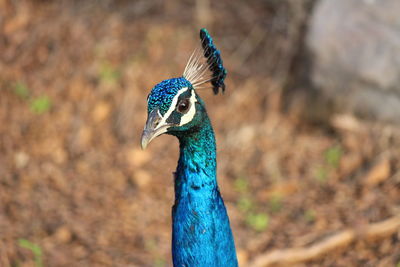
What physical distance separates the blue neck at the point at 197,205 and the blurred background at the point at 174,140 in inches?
42.7

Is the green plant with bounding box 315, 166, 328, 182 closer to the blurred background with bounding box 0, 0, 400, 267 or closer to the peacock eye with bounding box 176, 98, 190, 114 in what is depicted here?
the blurred background with bounding box 0, 0, 400, 267

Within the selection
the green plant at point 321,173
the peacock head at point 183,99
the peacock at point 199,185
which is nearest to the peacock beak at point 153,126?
the peacock head at point 183,99

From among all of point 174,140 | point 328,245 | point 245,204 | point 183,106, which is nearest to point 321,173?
point 245,204

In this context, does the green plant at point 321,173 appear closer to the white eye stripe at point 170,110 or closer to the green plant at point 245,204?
the green plant at point 245,204

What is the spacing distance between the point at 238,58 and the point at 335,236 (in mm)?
1936

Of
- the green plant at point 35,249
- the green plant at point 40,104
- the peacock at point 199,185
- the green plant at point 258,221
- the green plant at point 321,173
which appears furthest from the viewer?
the green plant at point 40,104

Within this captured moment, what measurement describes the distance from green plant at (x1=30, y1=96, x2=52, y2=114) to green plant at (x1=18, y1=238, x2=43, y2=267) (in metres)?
1.07

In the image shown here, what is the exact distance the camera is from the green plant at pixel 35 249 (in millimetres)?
2873

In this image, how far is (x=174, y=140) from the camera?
13.2 ft

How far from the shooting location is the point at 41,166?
3535mm

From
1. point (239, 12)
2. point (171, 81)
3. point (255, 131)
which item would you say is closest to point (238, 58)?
point (239, 12)

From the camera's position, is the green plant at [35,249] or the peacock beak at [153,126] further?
the green plant at [35,249]

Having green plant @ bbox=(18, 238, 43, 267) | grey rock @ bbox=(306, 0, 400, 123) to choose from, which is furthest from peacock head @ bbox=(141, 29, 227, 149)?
grey rock @ bbox=(306, 0, 400, 123)

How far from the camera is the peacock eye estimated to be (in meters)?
1.77
